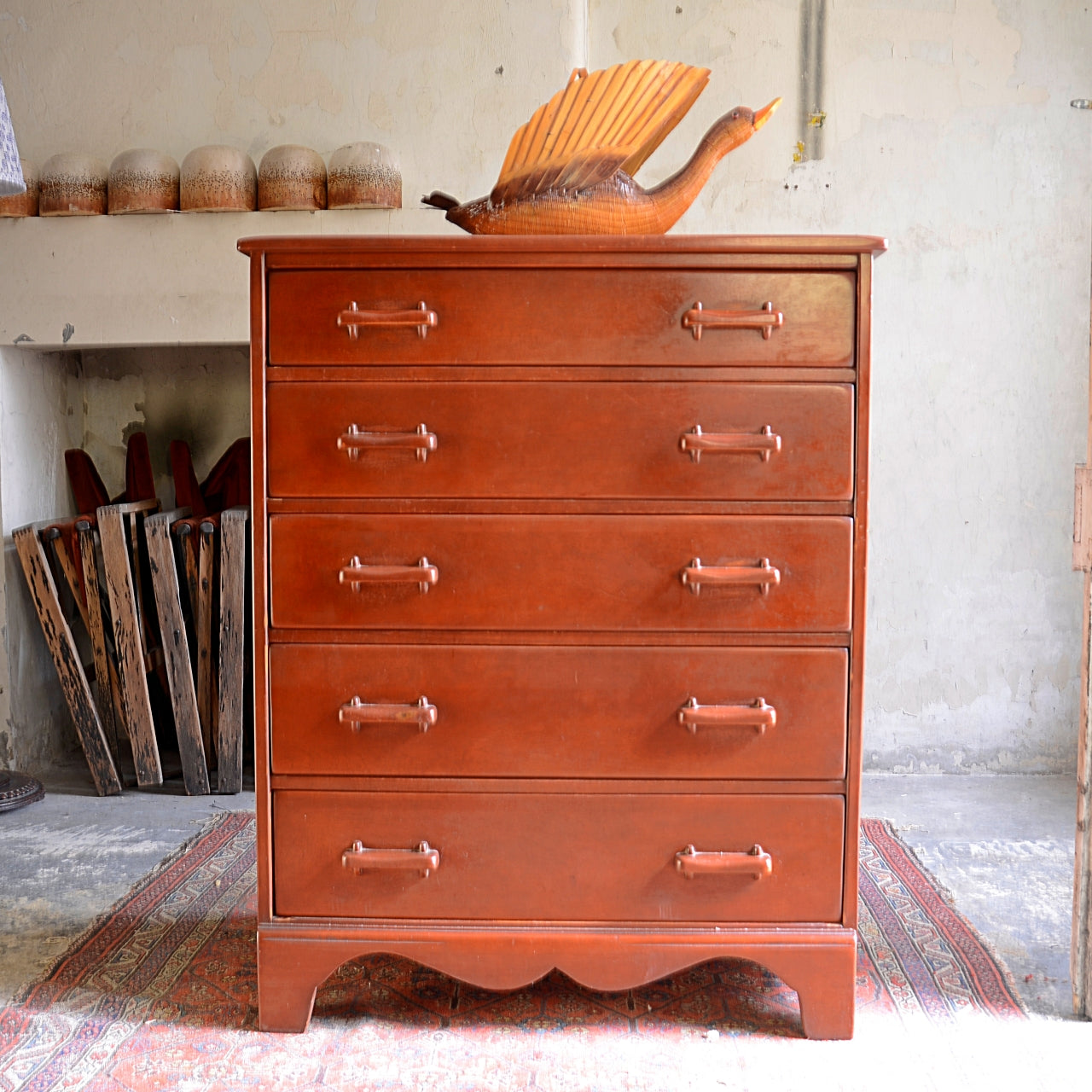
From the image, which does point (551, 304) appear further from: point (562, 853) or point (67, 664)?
point (67, 664)

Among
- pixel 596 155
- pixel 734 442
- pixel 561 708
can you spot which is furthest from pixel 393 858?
pixel 596 155

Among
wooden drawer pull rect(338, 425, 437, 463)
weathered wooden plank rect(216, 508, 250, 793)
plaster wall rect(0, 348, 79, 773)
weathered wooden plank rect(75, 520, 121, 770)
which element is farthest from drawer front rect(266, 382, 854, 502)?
plaster wall rect(0, 348, 79, 773)

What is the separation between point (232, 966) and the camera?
6.30 ft

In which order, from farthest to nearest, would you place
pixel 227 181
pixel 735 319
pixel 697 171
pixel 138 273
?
pixel 138 273 < pixel 227 181 < pixel 697 171 < pixel 735 319

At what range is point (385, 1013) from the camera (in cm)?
177

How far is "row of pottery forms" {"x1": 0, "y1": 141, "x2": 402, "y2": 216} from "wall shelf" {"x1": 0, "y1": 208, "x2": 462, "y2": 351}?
0.15 feet

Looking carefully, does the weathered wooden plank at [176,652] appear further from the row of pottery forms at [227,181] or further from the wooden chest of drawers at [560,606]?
the wooden chest of drawers at [560,606]

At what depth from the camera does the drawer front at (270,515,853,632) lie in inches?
64.3

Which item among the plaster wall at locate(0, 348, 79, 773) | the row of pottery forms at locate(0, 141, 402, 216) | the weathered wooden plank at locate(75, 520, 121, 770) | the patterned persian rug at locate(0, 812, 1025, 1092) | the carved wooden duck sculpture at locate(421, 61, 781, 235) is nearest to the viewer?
the patterned persian rug at locate(0, 812, 1025, 1092)

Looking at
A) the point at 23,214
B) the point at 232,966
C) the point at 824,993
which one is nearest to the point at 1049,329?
the point at 824,993

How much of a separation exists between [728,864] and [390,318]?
105 centimetres

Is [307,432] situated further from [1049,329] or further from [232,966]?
[1049,329]

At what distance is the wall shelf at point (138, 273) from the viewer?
2.87 meters

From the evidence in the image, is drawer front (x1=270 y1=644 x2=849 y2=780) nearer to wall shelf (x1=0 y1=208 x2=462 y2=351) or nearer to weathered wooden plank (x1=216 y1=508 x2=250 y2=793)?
weathered wooden plank (x1=216 y1=508 x2=250 y2=793)
